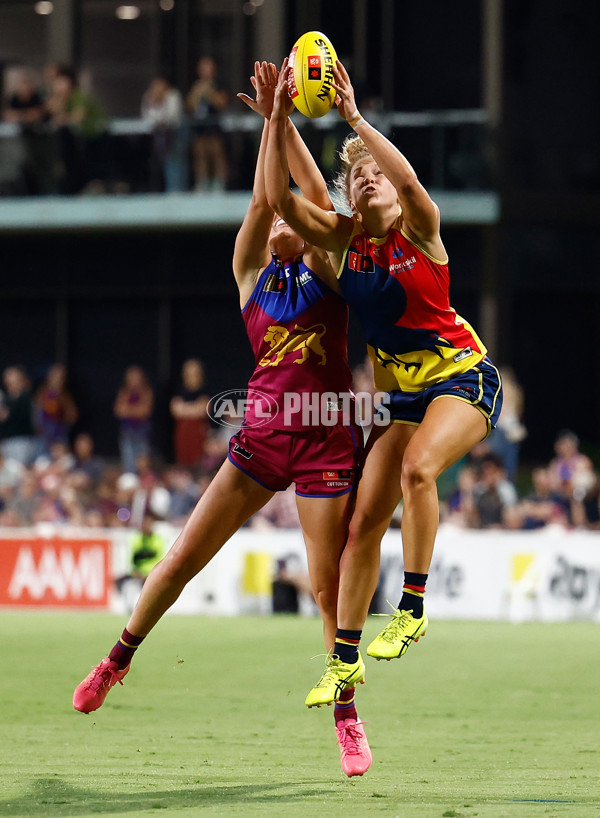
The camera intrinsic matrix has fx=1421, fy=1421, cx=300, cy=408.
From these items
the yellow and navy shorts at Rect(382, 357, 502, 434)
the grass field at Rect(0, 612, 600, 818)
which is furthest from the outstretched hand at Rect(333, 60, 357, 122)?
the grass field at Rect(0, 612, 600, 818)

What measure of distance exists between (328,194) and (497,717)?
4049 mm

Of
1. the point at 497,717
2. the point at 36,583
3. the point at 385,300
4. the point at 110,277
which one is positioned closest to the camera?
the point at 385,300

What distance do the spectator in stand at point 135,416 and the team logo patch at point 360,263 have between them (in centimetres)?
1261

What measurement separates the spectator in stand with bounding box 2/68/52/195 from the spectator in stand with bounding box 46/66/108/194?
156mm

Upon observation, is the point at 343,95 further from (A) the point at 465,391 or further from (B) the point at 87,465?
(B) the point at 87,465

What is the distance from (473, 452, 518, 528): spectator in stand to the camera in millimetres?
15922

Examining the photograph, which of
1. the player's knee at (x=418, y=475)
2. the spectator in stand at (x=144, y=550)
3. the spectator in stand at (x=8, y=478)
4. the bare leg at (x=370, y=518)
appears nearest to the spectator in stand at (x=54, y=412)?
the spectator in stand at (x=8, y=478)

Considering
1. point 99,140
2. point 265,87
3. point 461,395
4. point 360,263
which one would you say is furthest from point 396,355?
point 99,140

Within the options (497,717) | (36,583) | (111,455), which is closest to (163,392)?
(111,455)

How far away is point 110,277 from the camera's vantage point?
22703mm

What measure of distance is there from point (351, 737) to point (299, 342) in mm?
2003

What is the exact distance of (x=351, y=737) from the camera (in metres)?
7.15

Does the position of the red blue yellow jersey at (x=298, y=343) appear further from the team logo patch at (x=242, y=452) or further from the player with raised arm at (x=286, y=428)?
the team logo patch at (x=242, y=452)

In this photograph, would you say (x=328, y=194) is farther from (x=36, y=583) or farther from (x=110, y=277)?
(x=110, y=277)
